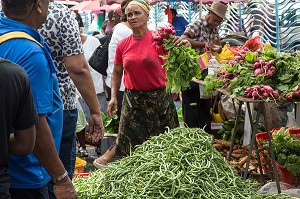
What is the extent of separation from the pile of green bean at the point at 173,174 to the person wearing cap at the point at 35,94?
1.17 metres

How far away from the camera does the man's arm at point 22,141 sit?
3.07 metres

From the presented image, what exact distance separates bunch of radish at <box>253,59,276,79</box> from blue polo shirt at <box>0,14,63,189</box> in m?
3.07

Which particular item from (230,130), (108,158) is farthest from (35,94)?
(230,130)

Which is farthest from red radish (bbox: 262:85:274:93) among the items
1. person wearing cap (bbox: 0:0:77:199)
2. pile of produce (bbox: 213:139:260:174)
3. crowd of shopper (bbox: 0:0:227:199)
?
person wearing cap (bbox: 0:0:77:199)

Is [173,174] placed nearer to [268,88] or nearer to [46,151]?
[46,151]

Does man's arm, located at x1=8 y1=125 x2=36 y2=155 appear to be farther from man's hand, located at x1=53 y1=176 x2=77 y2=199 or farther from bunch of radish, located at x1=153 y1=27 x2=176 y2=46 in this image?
bunch of radish, located at x1=153 y1=27 x2=176 y2=46

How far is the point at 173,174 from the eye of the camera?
15.2 feet

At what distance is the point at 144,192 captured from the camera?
461cm

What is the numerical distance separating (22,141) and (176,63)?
371 centimetres

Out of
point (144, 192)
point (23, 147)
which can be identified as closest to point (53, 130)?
point (23, 147)

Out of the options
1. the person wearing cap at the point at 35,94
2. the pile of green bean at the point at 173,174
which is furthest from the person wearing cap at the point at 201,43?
the person wearing cap at the point at 35,94

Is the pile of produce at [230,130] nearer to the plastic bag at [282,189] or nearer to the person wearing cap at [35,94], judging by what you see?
the plastic bag at [282,189]

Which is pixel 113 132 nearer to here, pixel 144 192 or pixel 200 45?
pixel 200 45

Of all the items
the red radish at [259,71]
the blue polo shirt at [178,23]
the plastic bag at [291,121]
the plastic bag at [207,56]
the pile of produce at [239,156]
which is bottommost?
the pile of produce at [239,156]
